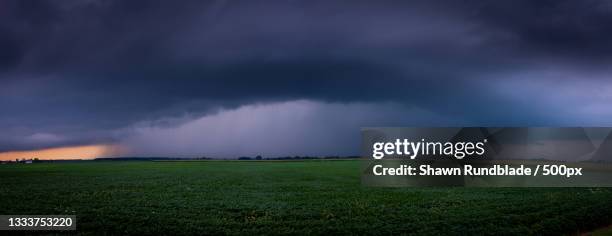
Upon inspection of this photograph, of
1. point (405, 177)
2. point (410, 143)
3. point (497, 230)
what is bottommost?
point (497, 230)

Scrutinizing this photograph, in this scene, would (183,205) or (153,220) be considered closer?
(153,220)

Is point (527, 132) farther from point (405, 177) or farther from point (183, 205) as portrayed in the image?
point (183, 205)

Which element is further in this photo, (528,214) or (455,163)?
(455,163)

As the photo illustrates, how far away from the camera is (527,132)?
26500mm

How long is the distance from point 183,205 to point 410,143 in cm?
1266

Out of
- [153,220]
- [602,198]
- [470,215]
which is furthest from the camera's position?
[602,198]

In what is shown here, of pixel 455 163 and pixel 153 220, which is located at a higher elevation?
pixel 455 163

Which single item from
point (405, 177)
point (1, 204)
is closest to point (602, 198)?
point (405, 177)

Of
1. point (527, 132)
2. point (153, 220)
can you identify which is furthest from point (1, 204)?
point (527, 132)

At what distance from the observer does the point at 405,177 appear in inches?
947

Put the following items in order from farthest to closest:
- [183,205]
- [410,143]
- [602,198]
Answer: [602,198], [183,205], [410,143]

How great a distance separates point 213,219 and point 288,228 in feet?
12.8

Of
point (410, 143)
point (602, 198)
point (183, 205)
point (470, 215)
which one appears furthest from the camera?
point (602, 198)

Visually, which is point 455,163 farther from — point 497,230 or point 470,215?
point 497,230
